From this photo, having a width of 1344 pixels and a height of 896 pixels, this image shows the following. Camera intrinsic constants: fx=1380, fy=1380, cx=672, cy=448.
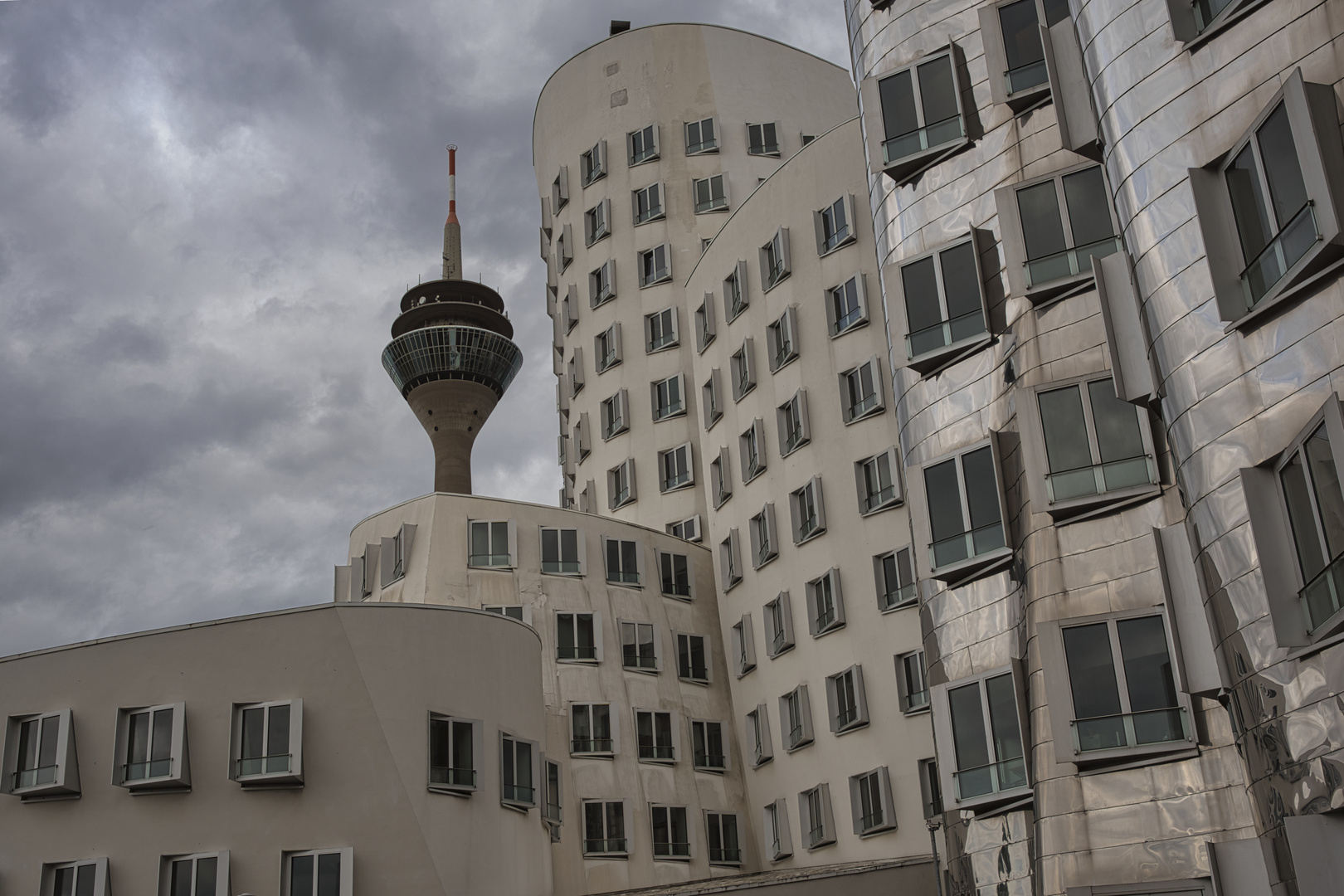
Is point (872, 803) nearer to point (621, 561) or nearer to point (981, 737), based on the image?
point (621, 561)

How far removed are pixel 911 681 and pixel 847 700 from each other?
2200mm

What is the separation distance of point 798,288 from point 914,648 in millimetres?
10611

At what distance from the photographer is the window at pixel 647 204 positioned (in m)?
50.1

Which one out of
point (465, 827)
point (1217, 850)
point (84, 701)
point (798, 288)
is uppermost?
point (798, 288)

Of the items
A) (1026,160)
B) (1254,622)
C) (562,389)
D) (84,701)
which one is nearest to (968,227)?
(1026,160)

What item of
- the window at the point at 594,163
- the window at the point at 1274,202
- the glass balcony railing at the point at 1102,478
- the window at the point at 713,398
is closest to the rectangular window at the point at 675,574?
the window at the point at 713,398

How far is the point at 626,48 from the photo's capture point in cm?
5397

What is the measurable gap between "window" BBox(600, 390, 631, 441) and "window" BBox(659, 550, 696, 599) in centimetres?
706

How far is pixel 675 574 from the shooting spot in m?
42.0

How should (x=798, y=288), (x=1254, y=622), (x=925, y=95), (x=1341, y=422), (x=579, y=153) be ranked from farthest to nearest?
(x=579, y=153) → (x=798, y=288) → (x=925, y=95) → (x=1254, y=622) → (x=1341, y=422)

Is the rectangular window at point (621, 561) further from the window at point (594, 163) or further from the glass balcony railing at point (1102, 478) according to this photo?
the glass balcony railing at point (1102, 478)

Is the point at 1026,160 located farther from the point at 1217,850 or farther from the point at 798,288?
the point at 798,288

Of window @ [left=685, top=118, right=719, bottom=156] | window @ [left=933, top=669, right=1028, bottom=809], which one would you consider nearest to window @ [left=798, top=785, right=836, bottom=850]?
window @ [left=933, top=669, right=1028, bottom=809]

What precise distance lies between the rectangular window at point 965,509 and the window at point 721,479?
62.1 ft
